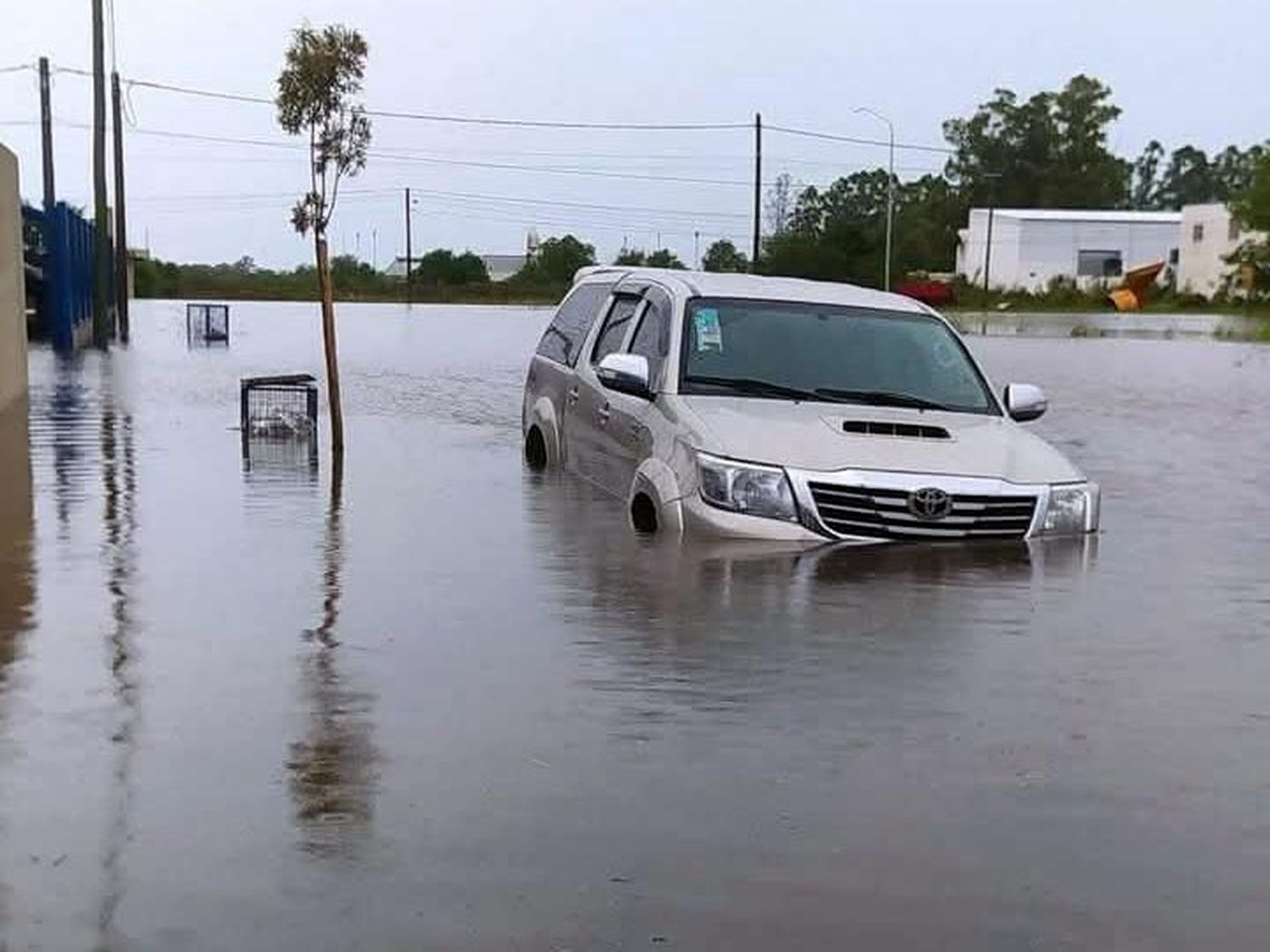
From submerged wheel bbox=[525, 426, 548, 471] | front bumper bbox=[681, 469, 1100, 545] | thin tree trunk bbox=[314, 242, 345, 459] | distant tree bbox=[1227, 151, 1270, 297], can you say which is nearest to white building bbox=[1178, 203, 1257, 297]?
distant tree bbox=[1227, 151, 1270, 297]

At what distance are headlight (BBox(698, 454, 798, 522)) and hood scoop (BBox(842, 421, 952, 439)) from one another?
54 centimetres

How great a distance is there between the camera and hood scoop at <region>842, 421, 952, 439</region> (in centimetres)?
862

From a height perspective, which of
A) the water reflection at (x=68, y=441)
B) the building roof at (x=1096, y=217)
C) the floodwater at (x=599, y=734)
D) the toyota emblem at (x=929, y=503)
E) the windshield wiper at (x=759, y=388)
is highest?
the building roof at (x=1096, y=217)

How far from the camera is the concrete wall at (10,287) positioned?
17281 mm

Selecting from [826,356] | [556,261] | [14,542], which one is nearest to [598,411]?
[826,356]

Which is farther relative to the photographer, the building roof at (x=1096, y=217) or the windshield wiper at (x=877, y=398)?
the building roof at (x=1096, y=217)

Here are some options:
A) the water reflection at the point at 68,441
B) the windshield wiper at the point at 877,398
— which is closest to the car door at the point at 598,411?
the windshield wiper at the point at 877,398

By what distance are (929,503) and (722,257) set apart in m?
104

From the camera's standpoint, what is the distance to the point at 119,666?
21.3 feet

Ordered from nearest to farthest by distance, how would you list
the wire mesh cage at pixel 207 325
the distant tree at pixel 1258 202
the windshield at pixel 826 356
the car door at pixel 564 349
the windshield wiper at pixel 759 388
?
the windshield wiper at pixel 759 388 → the windshield at pixel 826 356 → the car door at pixel 564 349 → the wire mesh cage at pixel 207 325 → the distant tree at pixel 1258 202

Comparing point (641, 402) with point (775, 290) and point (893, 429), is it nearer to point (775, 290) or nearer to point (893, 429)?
point (775, 290)

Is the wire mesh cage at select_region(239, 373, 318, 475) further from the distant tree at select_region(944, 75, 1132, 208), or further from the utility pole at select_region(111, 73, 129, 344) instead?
the distant tree at select_region(944, 75, 1132, 208)

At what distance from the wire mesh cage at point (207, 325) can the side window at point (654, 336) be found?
975 inches

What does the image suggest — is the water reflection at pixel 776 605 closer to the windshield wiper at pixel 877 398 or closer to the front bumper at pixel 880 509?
the front bumper at pixel 880 509
